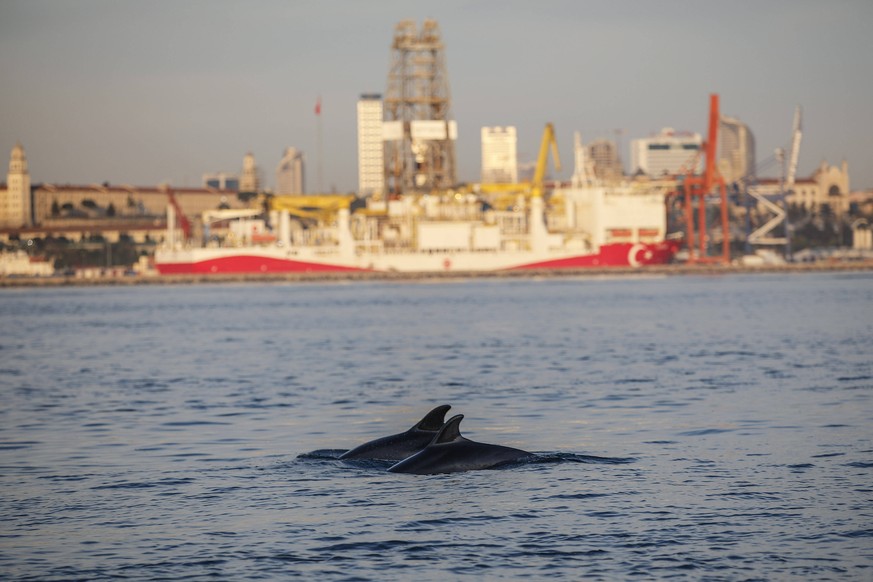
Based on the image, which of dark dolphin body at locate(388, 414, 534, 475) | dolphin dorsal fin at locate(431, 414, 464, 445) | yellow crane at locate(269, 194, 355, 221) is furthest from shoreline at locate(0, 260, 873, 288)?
dolphin dorsal fin at locate(431, 414, 464, 445)

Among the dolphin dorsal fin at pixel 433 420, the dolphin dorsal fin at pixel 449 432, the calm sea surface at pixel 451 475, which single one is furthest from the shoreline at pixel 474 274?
the dolphin dorsal fin at pixel 449 432

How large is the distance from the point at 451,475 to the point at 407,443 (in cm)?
117

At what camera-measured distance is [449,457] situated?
15.9 meters

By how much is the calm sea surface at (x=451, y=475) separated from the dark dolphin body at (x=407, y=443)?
0.31m

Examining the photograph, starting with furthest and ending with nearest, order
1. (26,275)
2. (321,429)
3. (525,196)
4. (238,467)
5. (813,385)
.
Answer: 1. (26,275)
2. (525,196)
3. (813,385)
4. (321,429)
5. (238,467)

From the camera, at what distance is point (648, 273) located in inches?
6181

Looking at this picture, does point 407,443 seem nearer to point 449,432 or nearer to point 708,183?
point 449,432

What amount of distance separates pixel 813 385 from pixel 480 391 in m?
6.83

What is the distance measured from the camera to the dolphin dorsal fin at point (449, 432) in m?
15.4

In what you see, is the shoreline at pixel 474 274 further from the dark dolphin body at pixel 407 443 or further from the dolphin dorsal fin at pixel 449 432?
the dolphin dorsal fin at pixel 449 432

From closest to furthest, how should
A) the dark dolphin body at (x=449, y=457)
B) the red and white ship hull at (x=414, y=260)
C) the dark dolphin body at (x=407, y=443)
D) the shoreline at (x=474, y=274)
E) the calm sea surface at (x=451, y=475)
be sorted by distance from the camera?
the calm sea surface at (x=451, y=475)
the dark dolphin body at (x=449, y=457)
the dark dolphin body at (x=407, y=443)
the shoreline at (x=474, y=274)
the red and white ship hull at (x=414, y=260)

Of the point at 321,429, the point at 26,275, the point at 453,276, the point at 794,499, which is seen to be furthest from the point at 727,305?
the point at 26,275

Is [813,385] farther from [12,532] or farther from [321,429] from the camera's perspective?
[12,532]

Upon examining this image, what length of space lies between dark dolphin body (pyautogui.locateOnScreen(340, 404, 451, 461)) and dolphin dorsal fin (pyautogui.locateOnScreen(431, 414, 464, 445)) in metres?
0.44
